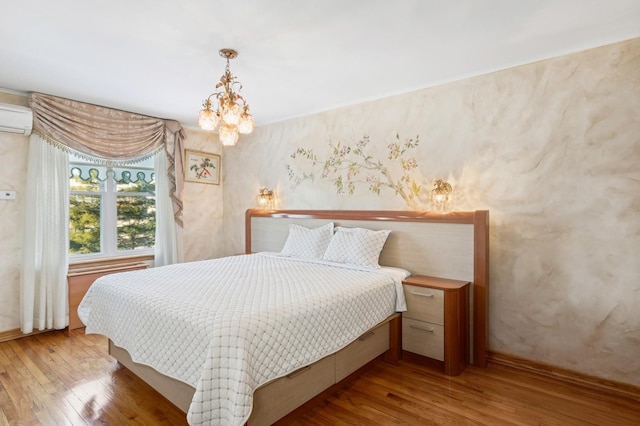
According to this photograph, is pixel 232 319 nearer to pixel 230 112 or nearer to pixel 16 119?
pixel 230 112

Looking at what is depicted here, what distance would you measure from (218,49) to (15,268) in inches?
118

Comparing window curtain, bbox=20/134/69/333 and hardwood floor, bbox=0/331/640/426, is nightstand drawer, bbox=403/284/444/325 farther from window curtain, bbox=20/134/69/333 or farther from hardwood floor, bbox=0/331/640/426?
window curtain, bbox=20/134/69/333

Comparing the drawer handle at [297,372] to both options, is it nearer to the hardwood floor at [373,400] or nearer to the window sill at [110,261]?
the hardwood floor at [373,400]

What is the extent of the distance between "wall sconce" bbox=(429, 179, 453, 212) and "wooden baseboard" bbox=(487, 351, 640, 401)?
1261 mm

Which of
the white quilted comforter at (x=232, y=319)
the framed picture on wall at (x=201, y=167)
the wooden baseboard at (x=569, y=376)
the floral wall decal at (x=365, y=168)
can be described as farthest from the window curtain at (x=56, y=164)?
the wooden baseboard at (x=569, y=376)

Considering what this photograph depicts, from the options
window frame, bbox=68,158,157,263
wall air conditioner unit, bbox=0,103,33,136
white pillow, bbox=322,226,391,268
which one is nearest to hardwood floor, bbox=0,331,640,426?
white pillow, bbox=322,226,391,268

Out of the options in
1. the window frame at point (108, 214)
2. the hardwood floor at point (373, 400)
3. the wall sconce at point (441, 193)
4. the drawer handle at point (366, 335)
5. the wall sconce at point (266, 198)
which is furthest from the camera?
the wall sconce at point (266, 198)

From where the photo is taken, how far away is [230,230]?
5.00 m

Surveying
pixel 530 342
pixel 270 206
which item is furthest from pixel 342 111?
pixel 530 342

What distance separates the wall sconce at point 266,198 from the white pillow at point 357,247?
4.52ft

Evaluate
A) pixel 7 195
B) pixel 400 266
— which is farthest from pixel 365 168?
pixel 7 195

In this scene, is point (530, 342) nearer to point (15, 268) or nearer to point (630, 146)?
point (630, 146)

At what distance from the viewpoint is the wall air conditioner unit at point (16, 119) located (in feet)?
10.3

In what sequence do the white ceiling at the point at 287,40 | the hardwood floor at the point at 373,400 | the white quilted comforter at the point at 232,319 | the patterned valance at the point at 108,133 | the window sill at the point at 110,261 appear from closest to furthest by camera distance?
the white quilted comforter at the point at 232,319
the white ceiling at the point at 287,40
the hardwood floor at the point at 373,400
the patterned valance at the point at 108,133
the window sill at the point at 110,261
